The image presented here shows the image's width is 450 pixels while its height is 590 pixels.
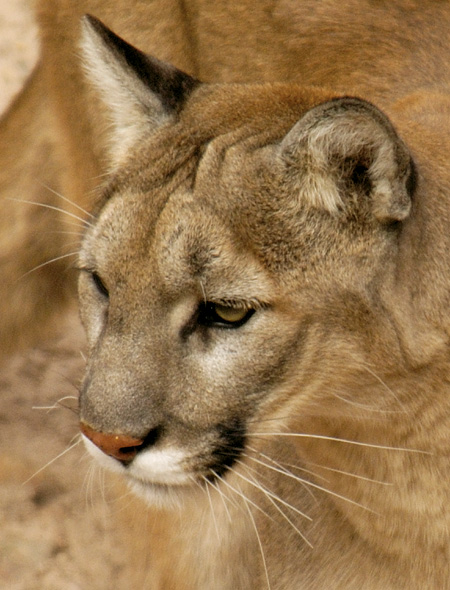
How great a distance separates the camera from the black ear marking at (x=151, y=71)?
271cm

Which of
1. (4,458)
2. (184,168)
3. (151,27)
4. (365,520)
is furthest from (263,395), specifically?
(4,458)

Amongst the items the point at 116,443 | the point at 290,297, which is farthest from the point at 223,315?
the point at 116,443

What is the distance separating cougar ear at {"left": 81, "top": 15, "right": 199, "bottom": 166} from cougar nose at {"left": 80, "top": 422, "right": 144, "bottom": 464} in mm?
823

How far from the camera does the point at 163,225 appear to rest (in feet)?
7.88

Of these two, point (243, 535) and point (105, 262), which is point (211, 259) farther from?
point (243, 535)

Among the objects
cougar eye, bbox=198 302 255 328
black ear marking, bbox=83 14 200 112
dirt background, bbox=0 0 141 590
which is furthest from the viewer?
dirt background, bbox=0 0 141 590

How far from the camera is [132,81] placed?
9.04 feet

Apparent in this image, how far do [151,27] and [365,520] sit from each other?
1.86 metres

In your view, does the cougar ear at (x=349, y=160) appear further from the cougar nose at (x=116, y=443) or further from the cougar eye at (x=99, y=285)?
the cougar nose at (x=116, y=443)

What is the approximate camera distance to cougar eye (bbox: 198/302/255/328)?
235 cm

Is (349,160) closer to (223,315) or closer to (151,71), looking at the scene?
(223,315)

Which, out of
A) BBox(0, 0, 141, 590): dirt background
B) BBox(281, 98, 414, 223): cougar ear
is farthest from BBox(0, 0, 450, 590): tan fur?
BBox(0, 0, 141, 590): dirt background

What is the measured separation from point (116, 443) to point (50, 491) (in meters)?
1.85

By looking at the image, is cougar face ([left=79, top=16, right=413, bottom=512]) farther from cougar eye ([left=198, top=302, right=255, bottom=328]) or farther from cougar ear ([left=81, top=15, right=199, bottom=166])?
cougar ear ([left=81, top=15, right=199, bottom=166])
